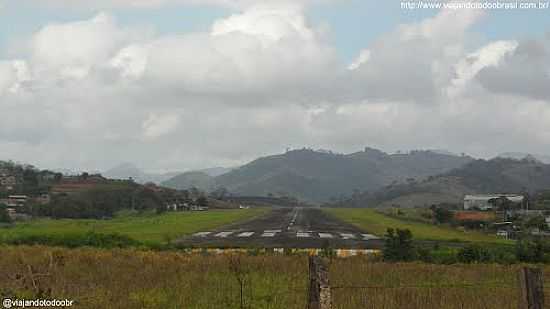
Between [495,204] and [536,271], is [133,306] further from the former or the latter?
[495,204]

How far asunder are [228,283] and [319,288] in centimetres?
922

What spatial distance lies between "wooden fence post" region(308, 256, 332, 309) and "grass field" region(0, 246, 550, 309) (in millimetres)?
2318

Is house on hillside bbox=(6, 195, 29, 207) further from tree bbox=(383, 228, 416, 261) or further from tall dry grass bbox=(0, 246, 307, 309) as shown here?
tree bbox=(383, 228, 416, 261)

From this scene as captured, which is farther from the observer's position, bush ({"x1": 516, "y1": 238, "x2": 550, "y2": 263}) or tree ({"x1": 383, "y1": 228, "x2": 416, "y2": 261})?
bush ({"x1": 516, "y1": 238, "x2": 550, "y2": 263})

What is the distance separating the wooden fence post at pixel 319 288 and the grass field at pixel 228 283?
232cm

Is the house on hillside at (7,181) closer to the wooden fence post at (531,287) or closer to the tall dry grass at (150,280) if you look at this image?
the tall dry grass at (150,280)

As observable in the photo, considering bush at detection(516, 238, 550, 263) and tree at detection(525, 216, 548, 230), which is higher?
tree at detection(525, 216, 548, 230)

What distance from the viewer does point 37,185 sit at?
5032 inches

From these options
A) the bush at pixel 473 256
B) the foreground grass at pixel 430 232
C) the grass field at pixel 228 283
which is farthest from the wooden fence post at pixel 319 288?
the foreground grass at pixel 430 232

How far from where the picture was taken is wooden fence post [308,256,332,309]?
29.9 ft

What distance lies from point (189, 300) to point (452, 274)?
10519mm

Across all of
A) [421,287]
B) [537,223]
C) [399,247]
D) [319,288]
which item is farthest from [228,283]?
[537,223]

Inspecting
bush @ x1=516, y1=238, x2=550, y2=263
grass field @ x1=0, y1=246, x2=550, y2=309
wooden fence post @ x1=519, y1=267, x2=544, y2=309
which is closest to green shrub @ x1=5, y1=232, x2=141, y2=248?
grass field @ x1=0, y1=246, x2=550, y2=309

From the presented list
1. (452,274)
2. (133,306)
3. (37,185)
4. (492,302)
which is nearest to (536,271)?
(492,302)
